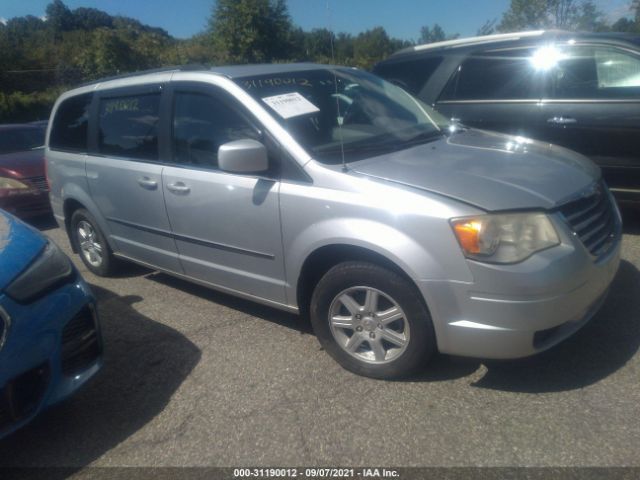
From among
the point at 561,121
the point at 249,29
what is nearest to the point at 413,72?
the point at 561,121

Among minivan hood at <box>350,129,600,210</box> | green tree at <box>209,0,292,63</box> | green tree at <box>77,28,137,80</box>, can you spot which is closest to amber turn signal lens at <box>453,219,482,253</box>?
minivan hood at <box>350,129,600,210</box>

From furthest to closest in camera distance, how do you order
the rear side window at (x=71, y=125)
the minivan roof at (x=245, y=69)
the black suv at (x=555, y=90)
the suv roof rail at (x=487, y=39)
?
1. the suv roof rail at (x=487, y=39)
2. the rear side window at (x=71, y=125)
3. the black suv at (x=555, y=90)
4. the minivan roof at (x=245, y=69)

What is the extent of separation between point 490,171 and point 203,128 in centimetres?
189

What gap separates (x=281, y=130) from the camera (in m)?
3.20

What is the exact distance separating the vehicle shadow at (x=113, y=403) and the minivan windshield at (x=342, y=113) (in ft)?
5.23

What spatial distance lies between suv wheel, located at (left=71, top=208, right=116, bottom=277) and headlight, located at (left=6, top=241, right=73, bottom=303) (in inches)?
68.3

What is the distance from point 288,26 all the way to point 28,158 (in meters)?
28.6

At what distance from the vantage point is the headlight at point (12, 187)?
24.6 feet

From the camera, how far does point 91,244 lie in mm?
5059

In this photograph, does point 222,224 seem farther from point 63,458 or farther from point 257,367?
point 63,458

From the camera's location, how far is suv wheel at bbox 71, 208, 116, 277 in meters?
4.85

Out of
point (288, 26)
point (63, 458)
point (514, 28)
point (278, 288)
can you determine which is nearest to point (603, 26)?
point (514, 28)

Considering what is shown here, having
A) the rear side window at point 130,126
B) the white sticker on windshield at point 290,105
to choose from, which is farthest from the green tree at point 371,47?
the white sticker on windshield at point 290,105

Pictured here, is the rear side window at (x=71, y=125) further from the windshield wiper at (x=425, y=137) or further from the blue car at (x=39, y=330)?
the windshield wiper at (x=425, y=137)
